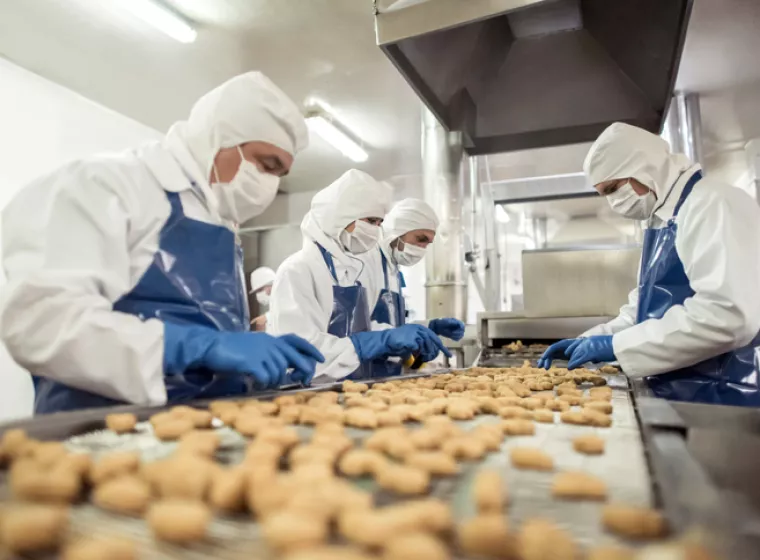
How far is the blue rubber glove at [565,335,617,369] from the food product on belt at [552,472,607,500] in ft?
4.12

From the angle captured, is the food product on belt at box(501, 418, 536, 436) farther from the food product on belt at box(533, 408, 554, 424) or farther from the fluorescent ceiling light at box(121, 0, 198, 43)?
the fluorescent ceiling light at box(121, 0, 198, 43)

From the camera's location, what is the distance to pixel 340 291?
227cm

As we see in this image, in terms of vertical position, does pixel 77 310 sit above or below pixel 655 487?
above

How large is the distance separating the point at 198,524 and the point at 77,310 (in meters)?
0.73

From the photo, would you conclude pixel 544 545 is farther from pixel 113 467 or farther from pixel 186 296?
pixel 186 296

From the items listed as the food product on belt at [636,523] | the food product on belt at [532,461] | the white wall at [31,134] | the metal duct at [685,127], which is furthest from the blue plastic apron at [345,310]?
the metal duct at [685,127]

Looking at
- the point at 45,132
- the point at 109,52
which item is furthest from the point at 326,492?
the point at 45,132

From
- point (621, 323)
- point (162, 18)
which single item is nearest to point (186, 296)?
point (621, 323)

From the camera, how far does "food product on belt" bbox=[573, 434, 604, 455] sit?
79cm

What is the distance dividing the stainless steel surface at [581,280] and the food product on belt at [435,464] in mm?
2354

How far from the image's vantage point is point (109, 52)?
3457 millimetres

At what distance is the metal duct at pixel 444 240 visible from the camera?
3.11 meters

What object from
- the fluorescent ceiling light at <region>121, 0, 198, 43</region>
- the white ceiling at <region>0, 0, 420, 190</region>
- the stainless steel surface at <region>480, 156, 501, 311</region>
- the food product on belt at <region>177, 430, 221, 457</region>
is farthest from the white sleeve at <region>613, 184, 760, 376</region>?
the fluorescent ceiling light at <region>121, 0, 198, 43</region>

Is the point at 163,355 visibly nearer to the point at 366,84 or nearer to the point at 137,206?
the point at 137,206
